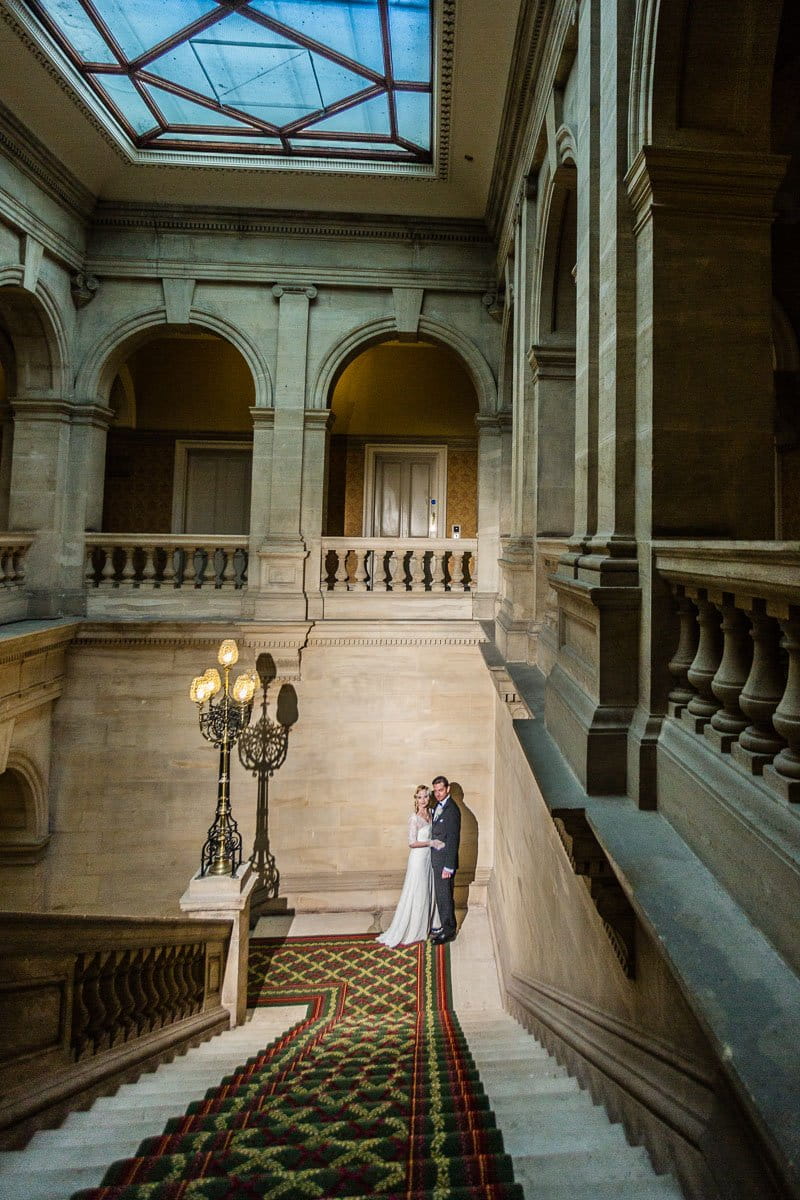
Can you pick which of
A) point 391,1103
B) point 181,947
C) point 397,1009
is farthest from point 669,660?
point 397,1009

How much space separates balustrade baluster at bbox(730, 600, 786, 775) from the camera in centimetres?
203

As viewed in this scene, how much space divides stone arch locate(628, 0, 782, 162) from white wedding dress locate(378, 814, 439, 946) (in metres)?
6.38

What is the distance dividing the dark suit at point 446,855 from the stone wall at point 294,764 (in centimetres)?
98

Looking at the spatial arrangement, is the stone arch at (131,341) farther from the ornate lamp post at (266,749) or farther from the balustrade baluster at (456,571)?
the ornate lamp post at (266,749)

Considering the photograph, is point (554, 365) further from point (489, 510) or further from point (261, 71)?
point (261, 71)

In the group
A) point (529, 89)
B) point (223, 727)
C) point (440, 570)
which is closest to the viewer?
point (529, 89)

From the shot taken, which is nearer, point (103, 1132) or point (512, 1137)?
point (512, 1137)

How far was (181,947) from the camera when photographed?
4.62m

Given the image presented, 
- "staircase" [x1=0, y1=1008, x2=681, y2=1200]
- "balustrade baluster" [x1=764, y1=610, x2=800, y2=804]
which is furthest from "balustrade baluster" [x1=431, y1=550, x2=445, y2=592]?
"balustrade baluster" [x1=764, y1=610, x2=800, y2=804]

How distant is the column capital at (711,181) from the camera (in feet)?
9.58

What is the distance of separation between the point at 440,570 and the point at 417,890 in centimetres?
380

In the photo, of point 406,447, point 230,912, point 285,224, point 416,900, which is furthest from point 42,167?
point 416,900

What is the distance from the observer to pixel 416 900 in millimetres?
7426

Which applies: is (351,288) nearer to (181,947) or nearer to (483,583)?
(483,583)
